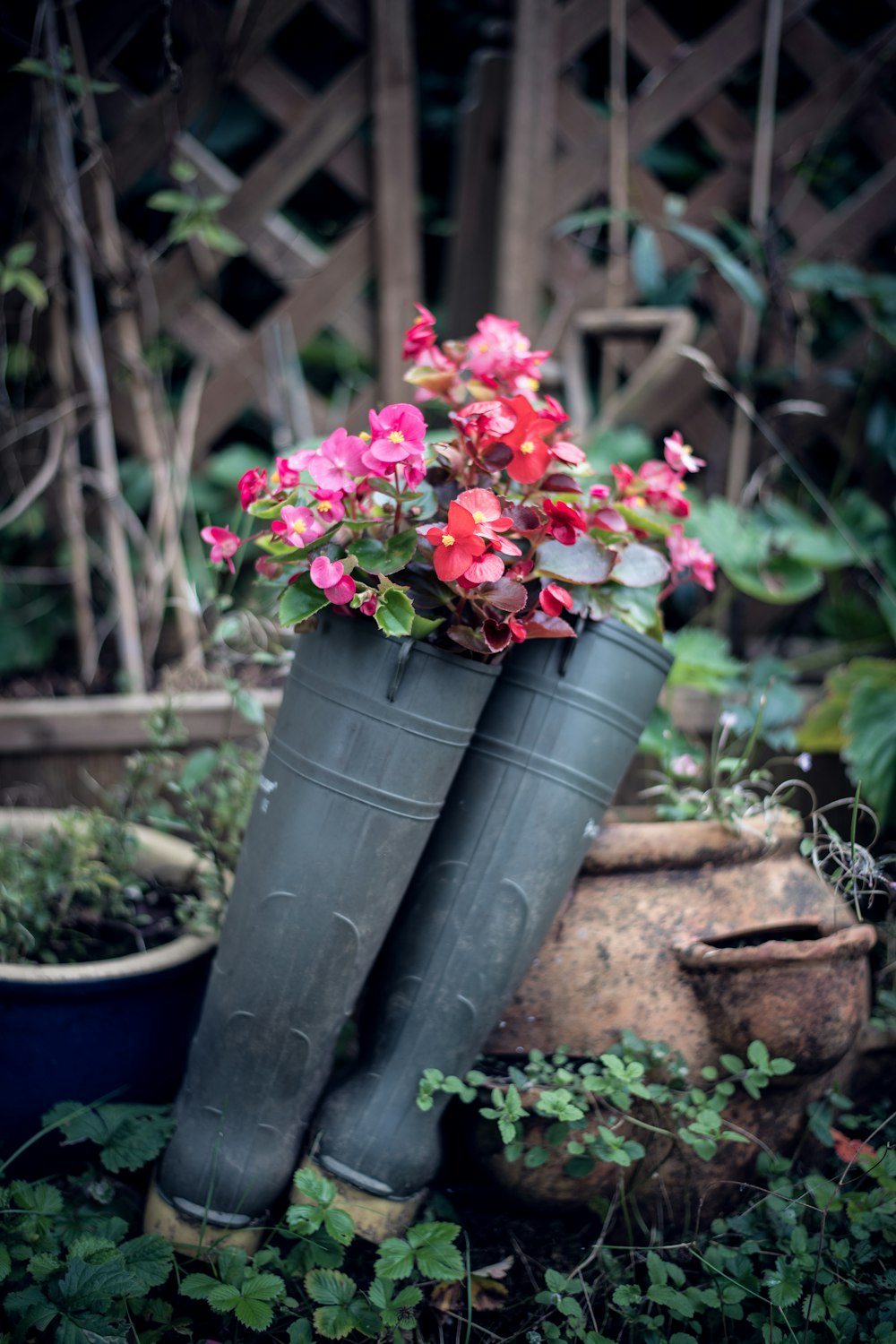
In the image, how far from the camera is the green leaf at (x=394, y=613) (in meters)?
0.95

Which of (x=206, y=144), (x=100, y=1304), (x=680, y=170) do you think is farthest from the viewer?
(x=680, y=170)

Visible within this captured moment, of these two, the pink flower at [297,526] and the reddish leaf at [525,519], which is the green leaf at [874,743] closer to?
the reddish leaf at [525,519]

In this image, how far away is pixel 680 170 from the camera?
112 inches

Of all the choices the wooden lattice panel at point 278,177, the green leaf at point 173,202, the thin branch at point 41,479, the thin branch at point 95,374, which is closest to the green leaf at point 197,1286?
the thin branch at point 95,374

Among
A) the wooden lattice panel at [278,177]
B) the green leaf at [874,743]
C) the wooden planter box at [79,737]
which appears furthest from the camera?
the wooden lattice panel at [278,177]

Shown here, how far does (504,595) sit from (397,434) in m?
0.20

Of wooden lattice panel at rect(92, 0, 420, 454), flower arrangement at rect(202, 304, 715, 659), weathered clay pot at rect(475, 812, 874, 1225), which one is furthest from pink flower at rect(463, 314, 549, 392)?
wooden lattice panel at rect(92, 0, 420, 454)

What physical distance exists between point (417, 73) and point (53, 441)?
183 centimetres

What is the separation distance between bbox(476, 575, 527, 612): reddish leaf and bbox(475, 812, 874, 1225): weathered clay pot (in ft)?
1.36

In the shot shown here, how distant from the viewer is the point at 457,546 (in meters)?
0.94

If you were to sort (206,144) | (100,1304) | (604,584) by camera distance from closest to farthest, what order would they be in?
(100,1304) < (604,584) < (206,144)

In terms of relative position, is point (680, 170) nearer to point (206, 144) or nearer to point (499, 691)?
point (206, 144)

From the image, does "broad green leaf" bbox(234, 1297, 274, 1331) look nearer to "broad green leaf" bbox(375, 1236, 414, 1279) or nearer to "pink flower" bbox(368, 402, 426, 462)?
"broad green leaf" bbox(375, 1236, 414, 1279)

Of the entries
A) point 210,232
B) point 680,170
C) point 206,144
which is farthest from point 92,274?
point 680,170
